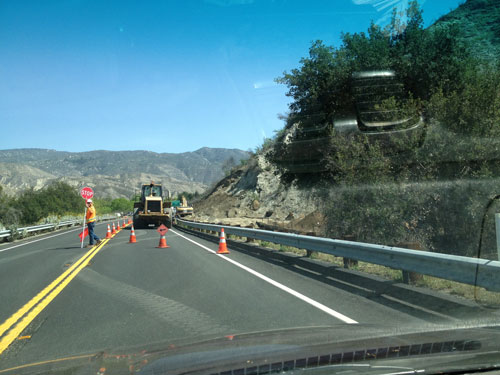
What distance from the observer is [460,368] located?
3166 mm

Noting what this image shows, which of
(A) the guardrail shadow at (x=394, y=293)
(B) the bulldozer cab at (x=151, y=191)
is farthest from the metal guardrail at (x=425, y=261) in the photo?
(B) the bulldozer cab at (x=151, y=191)

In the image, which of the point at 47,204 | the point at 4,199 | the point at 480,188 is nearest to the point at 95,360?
the point at 480,188

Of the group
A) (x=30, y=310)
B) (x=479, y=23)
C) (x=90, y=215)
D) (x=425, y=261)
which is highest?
(x=479, y=23)

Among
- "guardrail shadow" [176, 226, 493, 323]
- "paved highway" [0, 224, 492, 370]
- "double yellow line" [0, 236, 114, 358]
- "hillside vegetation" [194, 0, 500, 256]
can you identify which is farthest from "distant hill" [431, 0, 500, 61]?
"double yellow line" [0, 236, 114, 358]

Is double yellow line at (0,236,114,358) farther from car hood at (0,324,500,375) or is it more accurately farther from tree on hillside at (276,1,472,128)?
tree on hillside at (276,1,472,128)

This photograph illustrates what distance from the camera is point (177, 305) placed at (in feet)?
24.0

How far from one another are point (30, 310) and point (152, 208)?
1194 inches

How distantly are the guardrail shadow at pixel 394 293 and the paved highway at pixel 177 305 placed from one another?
16mm

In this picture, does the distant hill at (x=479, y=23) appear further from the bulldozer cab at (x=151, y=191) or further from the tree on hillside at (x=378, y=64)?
the bulldozer cab at (x=151, y=191)

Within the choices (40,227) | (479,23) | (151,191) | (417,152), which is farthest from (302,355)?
(479,23)

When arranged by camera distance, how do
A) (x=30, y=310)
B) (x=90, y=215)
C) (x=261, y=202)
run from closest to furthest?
1. (x=30, y=310)
2. (x=90, y=215)
3. (x=261, y=202)

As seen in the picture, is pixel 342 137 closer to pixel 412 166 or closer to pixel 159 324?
pixel 412 166

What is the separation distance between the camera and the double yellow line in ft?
18.6

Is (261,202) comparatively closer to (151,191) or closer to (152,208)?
(151,191)
